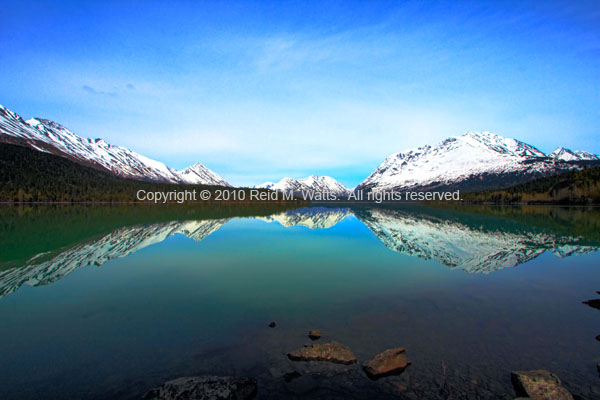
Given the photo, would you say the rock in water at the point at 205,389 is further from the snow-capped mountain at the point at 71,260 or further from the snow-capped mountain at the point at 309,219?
the snow-capped mountain at the point at 309,219

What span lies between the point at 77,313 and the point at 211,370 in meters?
9.49

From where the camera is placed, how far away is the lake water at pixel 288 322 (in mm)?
9977

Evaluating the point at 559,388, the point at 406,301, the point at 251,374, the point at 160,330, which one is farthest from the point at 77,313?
the point at 559,388

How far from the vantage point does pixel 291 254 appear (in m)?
33.0

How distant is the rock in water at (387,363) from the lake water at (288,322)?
0.28 m

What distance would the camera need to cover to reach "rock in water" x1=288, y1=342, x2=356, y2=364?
1100 cm

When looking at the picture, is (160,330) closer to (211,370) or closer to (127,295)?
(211,370)

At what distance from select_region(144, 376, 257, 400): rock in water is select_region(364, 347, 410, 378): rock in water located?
12.2 feet

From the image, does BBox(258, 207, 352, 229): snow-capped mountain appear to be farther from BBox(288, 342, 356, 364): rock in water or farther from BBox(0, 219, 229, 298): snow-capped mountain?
BBox(288, 342, 356, 364): rock in water

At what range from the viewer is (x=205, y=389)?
29.6 feet

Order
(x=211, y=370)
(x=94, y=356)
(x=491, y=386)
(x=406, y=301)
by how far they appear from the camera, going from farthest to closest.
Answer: (x=406, y=301) < (x=94, y=356) < (x=211, y=370) < (x=491, y=386)

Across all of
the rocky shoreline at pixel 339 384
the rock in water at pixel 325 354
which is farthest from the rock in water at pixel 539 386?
the rock in water at pixel 325 354

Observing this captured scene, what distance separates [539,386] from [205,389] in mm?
9365

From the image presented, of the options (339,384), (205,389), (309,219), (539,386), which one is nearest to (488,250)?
(539,386)
